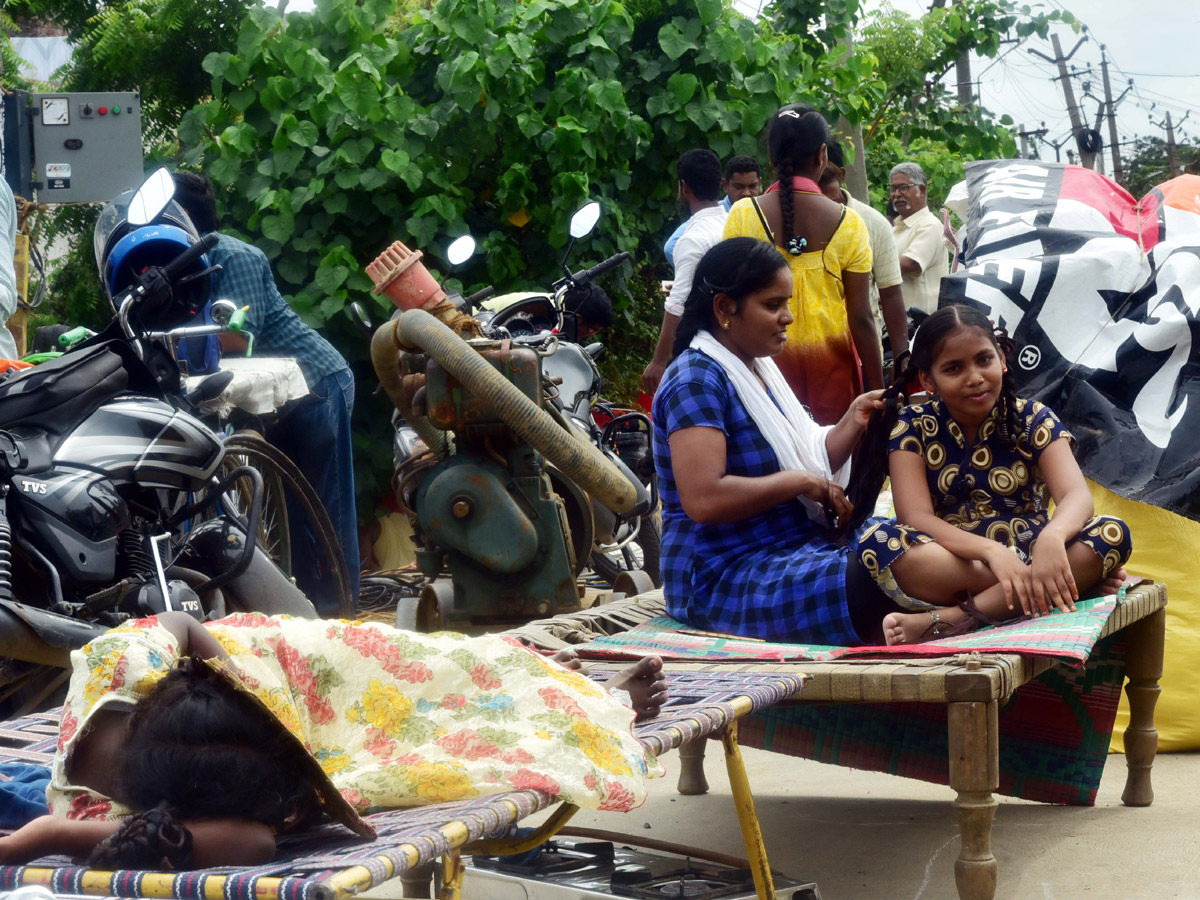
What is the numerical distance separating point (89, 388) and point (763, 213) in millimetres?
2265

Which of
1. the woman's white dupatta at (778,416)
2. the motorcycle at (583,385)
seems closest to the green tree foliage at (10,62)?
the motorcycle at (583,385)

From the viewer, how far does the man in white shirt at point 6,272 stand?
14.0 ft

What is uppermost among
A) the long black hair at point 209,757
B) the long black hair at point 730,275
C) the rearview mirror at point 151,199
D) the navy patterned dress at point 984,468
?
the rearview mirror at point 151,199

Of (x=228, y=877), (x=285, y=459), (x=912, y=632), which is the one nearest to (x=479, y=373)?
(x=285, y=459)

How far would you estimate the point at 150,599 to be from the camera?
293 cm

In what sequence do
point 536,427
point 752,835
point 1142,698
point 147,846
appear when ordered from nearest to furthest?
point 147,846
point 752,835
point 1142,698
point 536,427

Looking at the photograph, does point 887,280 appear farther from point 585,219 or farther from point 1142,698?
point 1142,698

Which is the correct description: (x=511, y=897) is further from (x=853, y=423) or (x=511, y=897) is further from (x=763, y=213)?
(x=763, y=213)

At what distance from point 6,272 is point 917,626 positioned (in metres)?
3.03

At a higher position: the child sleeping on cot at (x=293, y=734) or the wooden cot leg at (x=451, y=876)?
the child sleeping on cot at (x=293, y=734)

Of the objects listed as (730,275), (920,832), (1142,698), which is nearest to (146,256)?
(730,275)

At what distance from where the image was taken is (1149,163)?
116 ft

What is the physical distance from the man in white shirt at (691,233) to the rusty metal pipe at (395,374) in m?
0.89

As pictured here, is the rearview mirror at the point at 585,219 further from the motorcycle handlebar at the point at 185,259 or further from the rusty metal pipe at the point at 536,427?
the motorcycle handlebar at the point at 185,259
